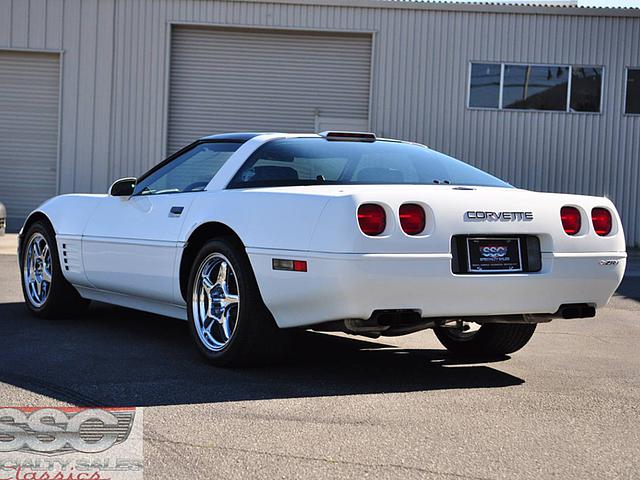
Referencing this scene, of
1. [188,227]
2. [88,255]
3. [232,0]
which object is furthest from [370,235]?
[232,0]

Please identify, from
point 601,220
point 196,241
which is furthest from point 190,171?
point 601,220

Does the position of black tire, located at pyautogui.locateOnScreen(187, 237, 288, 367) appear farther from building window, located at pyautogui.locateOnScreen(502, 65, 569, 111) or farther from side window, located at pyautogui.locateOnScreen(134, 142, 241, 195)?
building window, located at pyautogui.locateOnScreen(502, 65, 569, 111)

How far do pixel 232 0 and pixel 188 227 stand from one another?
14.5 meters

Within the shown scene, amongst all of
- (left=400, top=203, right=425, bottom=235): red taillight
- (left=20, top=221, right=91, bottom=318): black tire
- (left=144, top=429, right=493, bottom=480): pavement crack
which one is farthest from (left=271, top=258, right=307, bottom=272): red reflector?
(left=20, top=221, right=91, bottom=318): black tire

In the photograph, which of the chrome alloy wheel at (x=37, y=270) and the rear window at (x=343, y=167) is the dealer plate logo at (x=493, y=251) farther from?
the chrome alloy wheel at (x=37, y=270)

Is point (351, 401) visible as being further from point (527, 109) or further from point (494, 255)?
point (527, 109)

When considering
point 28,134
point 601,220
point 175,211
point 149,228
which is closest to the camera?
point 601,220

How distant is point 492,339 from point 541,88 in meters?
14.7

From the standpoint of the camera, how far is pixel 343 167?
572cm

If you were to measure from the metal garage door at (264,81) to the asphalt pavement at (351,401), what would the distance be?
13.6 meters

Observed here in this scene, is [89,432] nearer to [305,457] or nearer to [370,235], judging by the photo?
[305,457]

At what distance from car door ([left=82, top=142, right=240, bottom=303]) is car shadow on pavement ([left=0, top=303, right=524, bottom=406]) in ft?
1.22

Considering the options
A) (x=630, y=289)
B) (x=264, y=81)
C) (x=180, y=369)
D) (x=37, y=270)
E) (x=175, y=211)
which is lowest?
(x=630, y=289)

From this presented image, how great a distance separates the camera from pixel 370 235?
4.89m
